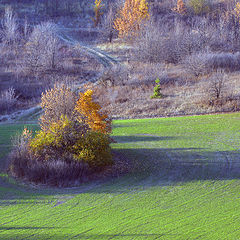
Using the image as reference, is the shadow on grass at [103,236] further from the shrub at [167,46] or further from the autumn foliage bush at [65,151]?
the shrub at [167,46]

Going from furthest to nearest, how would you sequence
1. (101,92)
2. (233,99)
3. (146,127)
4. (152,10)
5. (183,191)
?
1. (152,10)
2. (101,92)
3. (233,99)
4. (146,127)
5. (183,191)

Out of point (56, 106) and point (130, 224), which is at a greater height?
point (56, 106)

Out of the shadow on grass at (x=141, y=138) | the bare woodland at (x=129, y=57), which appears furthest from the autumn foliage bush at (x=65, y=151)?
the bare woodland at (x=129, y=57)

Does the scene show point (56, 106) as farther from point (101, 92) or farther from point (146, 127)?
point (101, 92)

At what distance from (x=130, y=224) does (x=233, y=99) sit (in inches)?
901

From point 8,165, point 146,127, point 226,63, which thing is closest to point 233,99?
point 146,127

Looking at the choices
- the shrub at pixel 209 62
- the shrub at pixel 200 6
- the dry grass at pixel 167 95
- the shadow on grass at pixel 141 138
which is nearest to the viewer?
the shadow on grass at pixel 141 138

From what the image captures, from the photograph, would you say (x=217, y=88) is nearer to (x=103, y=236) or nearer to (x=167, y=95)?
(x=167, y=95)

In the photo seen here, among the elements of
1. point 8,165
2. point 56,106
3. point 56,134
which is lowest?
point 8,165

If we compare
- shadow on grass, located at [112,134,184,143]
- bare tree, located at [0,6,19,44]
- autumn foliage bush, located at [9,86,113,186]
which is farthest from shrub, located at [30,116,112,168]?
bare tree, located at [0,6,19,44]

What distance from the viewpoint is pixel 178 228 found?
31.0 ft

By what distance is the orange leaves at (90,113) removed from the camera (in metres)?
15.8

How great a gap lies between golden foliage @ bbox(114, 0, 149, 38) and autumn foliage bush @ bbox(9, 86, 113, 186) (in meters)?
49.0

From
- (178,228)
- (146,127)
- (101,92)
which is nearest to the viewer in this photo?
(178,228)
